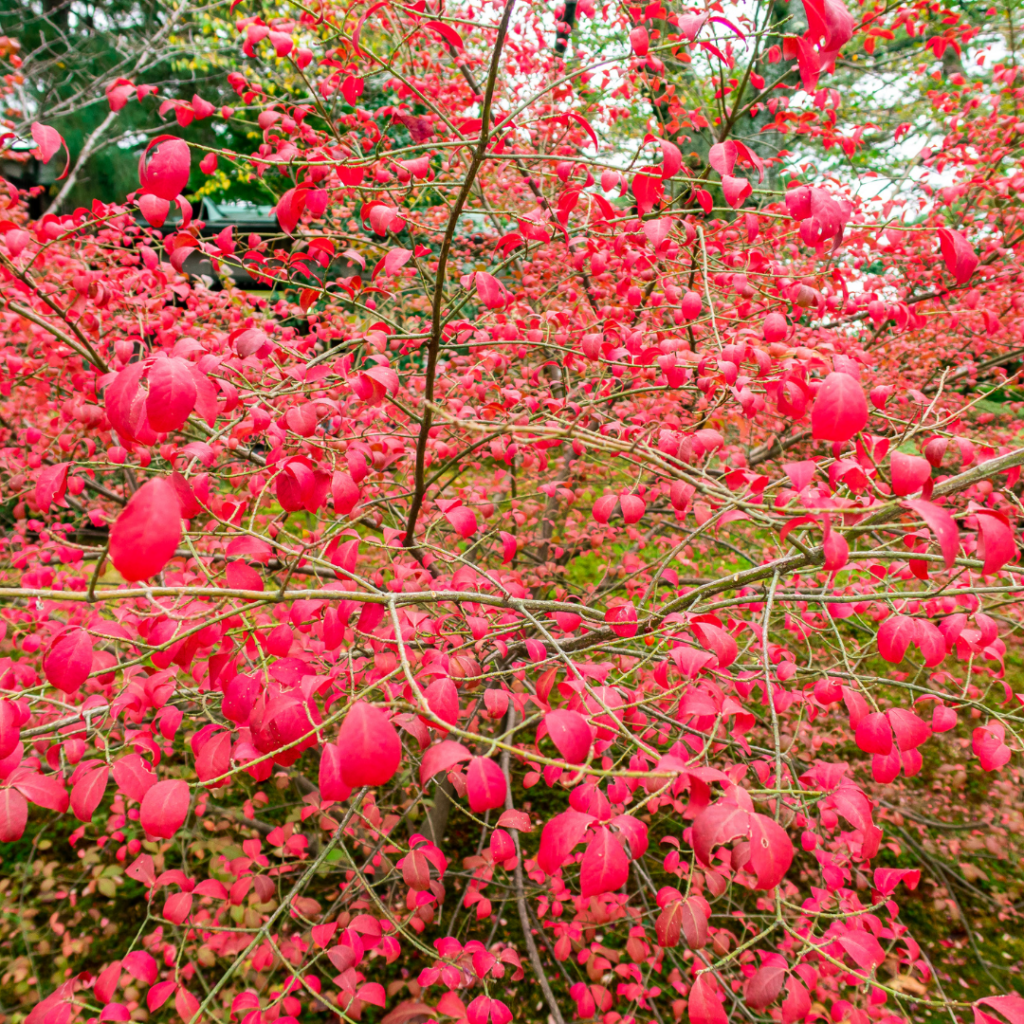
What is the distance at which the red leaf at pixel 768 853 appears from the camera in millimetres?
929

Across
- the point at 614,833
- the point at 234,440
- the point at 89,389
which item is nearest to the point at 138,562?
the point at 614,833

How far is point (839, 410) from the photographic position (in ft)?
3.71

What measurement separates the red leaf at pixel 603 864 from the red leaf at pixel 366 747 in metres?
0.36

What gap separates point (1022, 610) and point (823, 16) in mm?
3947

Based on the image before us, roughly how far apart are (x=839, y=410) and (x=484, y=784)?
977mm

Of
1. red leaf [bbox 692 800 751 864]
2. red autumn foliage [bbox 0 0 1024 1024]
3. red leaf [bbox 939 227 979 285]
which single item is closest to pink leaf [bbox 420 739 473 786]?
red autumn foliage [bbox 0 0 1024 1024]

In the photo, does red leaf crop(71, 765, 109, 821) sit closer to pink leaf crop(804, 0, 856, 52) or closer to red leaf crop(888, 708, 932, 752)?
red leaf crop(888, 708, 932, 752)

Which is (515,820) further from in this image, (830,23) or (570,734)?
(830,23)

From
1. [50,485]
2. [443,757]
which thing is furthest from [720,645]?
[50,485]

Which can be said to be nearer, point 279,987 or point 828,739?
point 279,987

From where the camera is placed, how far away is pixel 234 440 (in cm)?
205

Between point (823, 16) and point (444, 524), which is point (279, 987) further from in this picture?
point (823, 16)

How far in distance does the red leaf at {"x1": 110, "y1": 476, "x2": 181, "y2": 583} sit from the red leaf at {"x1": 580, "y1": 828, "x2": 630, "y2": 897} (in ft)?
2.65

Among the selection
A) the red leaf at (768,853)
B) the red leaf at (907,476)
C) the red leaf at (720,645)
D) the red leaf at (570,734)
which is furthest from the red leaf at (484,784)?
the red leaf at (907,476)
